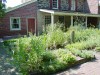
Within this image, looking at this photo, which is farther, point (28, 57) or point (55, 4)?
point (55, 4)

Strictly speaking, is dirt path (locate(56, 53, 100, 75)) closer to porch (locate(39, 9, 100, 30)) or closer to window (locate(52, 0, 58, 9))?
porch (locate(39, 9, 100, 30))

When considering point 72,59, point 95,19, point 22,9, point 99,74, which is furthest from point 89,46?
point 95,19

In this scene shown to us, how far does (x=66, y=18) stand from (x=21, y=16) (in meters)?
7.59

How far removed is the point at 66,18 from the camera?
25688mm

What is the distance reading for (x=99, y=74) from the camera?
691cm

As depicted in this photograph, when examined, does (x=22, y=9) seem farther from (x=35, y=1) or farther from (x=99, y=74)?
(x=99, y=74)

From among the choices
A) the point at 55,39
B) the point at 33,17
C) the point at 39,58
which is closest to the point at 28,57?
the point at 39,58

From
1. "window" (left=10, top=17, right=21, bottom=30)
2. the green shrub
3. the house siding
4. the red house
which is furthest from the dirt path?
"window" (left=10, top=17, right=21, bottom=30)

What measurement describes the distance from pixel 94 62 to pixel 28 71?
11.6 feet

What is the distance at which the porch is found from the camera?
21375 mm

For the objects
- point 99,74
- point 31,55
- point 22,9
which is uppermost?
point 22,9

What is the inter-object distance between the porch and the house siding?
46.8 inches

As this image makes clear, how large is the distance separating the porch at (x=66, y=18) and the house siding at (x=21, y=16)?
3.90ft

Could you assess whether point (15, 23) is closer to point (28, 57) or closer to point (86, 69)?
point (28, 57)
